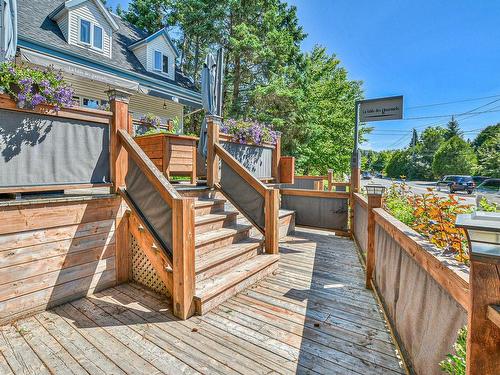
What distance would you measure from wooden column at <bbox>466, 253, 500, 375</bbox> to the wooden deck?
1105 millimetres

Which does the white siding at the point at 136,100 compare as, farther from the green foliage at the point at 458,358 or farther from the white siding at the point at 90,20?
the green foliage at the point at 458,358

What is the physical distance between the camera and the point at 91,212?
2.80 metres

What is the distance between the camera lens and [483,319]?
0.91m

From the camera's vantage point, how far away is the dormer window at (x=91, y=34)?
8.55 meters

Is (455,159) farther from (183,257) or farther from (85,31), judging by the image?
(183,257)

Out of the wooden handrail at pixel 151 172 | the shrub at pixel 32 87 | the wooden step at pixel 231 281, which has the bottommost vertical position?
the wooden step at pixel 231 281

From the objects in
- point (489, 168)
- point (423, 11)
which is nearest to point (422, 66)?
point (489, 168)

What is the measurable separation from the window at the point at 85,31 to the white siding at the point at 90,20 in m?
0.12

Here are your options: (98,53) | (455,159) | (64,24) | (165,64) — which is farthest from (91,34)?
(455,159)

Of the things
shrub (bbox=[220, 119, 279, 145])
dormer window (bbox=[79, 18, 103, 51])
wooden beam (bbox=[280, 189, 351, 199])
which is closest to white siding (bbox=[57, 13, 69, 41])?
dormer window (bbox=[79, 18, 103, 51])

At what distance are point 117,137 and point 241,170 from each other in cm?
178

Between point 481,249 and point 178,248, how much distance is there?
6.97ft

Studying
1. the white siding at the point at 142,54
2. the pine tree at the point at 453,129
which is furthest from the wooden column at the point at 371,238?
the pine tree at the point at 453,129

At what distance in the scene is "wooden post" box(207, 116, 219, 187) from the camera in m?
4.26
